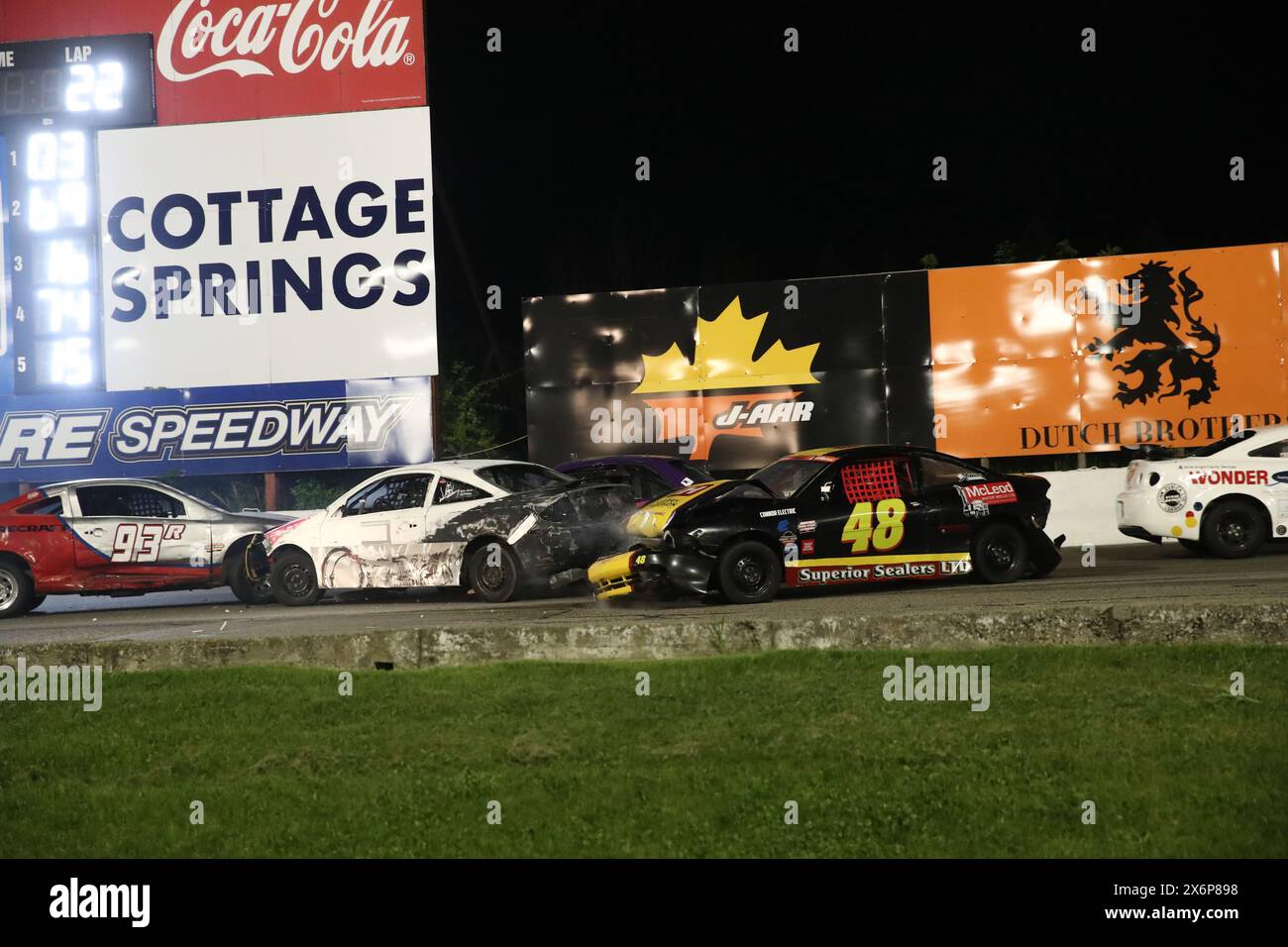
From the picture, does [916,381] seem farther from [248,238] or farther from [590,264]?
[590,264]

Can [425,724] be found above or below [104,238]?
below

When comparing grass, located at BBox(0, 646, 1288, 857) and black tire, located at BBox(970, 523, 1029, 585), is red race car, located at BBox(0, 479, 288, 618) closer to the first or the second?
grass, located at BBox(0, 646, 1288, 857)

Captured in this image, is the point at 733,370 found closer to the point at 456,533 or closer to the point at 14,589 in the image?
the point at 456,533

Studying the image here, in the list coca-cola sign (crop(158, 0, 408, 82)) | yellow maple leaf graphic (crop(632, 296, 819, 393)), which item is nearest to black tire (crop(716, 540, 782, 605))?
yellow maple leaf graphic (crop(632, 296, 819, 393))

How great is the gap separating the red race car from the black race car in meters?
5.32

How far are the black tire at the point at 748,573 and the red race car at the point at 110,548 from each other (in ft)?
19.9

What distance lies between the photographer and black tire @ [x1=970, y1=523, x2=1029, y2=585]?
12.8 m

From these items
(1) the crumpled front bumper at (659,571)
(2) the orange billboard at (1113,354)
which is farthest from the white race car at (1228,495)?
(1) the crumpled front bumper at (659,571)

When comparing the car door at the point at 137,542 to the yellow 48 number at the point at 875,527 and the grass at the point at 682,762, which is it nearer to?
the grass at the point at 682,762

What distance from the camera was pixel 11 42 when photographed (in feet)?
73.8
